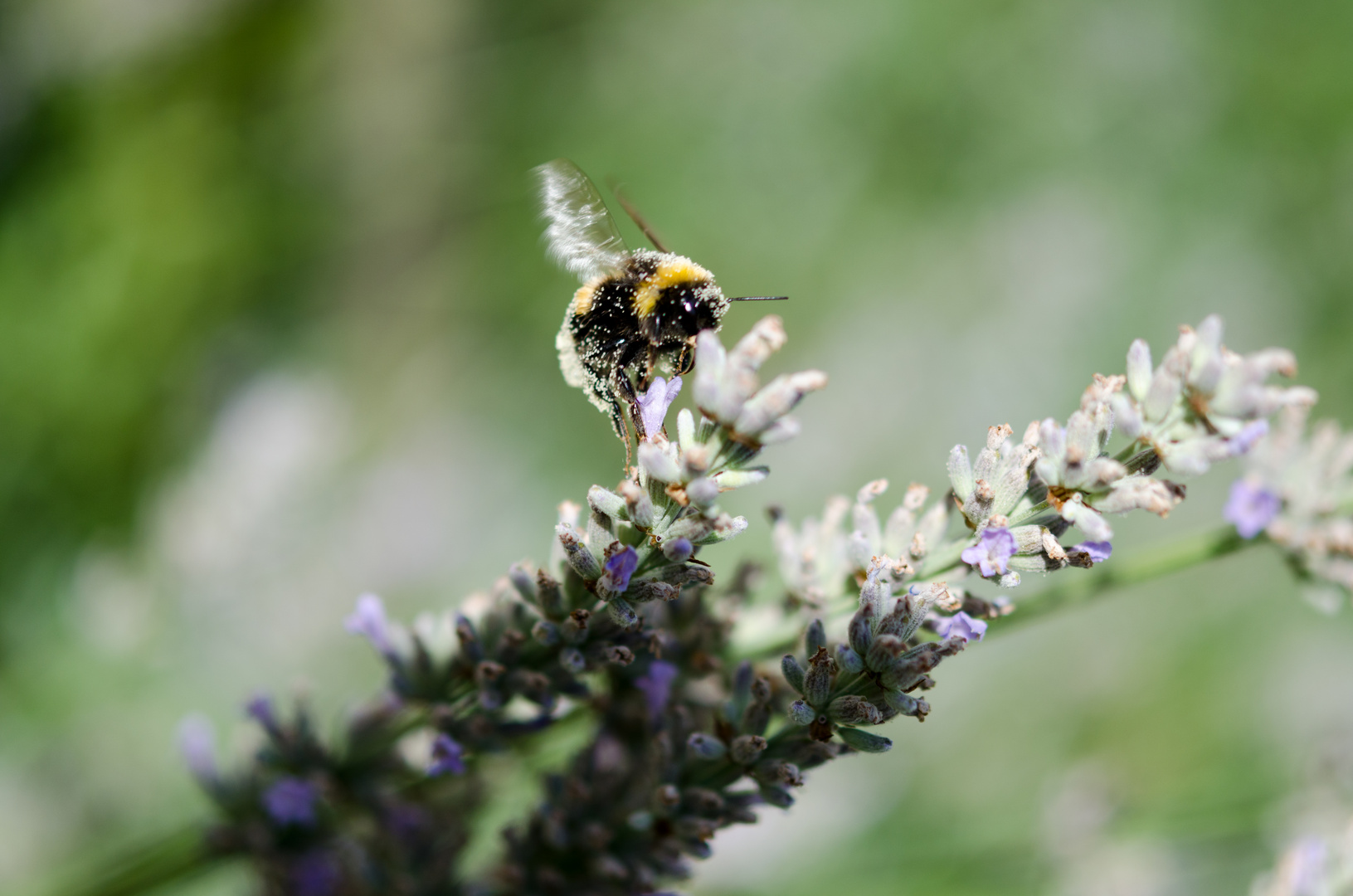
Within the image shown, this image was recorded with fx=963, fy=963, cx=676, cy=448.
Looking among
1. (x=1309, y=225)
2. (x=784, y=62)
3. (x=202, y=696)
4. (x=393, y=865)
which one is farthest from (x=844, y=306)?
(x=393, y=865)

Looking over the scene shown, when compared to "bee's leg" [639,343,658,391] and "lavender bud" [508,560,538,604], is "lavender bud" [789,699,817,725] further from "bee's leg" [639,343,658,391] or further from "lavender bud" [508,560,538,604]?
"bee's leg" [639,343,658,391]

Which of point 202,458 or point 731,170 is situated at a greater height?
point 731,170

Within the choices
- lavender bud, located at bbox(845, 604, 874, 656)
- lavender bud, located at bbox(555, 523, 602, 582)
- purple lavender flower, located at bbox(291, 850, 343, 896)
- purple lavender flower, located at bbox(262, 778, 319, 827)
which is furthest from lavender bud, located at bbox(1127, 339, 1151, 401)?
purple lavender flower, located at bbox(291, 850, 343, 896)

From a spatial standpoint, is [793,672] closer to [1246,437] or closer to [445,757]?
[445,757]

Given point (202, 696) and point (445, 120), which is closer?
point (202, 696)

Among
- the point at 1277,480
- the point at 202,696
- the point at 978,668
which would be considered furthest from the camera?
the point at 978,668

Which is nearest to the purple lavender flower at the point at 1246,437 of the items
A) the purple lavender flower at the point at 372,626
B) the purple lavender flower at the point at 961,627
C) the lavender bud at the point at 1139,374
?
the lavender bud at the point at 1139,374

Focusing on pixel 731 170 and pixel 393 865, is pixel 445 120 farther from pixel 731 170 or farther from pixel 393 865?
pixel 393 865
